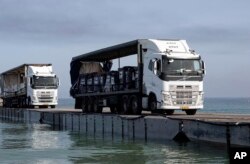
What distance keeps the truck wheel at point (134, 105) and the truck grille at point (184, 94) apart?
104 inches

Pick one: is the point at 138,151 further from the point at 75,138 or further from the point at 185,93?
the point at 75,138

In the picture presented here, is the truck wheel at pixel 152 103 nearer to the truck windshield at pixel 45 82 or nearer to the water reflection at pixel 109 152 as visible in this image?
the water reflection at pixel 109 152

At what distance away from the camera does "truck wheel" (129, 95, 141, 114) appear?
1068 inches

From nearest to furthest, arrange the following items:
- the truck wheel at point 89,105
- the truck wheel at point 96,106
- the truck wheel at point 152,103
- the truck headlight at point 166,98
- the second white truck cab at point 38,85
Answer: the truck headlight at point 166,98
the truck wheel at point 152,103
the truck wheel at point 96,106
the truck wheel at point 89,105
the second white truck cab at point 38,85

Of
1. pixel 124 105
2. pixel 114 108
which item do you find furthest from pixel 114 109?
pixel 124 105

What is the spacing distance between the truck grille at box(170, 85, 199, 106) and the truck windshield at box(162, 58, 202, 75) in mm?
656

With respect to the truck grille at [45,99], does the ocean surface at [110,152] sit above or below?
below

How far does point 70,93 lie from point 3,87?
73.1 feet

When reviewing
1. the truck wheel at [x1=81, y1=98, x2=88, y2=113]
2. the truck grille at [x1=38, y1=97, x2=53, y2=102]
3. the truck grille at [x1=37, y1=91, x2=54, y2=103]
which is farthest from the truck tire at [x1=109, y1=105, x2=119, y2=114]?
A: the truck grille at [x1=38, y1=97, x2=53, y2=102]

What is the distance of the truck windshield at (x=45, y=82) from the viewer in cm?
4459

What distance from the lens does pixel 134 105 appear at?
90.3 feet

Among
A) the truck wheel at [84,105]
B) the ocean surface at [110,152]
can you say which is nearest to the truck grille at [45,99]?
the truck wheel at [84,105]

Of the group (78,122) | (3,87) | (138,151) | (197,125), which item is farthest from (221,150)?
(3,87)

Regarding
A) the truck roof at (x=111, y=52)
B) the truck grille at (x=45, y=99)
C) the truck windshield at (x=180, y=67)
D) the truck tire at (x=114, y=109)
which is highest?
the truck roof at (x=111, y=52)
